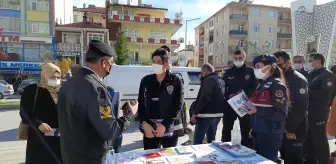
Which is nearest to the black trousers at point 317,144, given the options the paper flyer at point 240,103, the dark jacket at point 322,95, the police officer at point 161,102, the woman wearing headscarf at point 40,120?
the dark jacket at point 322,95

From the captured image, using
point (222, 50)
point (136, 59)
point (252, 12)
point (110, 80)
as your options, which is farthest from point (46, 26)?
point (252, 12)

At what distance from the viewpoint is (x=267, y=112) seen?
302 centimetres

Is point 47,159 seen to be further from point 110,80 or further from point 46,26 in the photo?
point 46,26

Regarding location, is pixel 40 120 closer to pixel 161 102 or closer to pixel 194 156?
pixel 161 102

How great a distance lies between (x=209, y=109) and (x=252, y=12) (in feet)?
136

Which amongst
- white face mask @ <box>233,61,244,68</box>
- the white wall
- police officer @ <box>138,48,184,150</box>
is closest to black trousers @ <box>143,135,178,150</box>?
police officer @ <box>138,48,184,150</box>

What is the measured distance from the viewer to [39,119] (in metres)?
2.88

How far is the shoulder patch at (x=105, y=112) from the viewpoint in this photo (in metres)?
1.82

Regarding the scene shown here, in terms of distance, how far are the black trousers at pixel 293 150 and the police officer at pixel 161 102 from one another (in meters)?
1.60

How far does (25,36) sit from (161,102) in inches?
1200

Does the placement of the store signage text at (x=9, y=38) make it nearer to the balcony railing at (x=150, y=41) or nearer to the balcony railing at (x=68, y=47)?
the balcony railing at (x=68, y=47)

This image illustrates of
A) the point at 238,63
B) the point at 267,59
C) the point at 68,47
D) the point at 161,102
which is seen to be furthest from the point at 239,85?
the point at 68,47

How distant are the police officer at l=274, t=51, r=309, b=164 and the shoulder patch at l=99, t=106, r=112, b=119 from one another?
102 inches

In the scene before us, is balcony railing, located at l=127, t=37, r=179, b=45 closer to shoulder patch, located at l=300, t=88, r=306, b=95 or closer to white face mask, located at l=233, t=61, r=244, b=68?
white face mask, located at l=233, t=61, r=244, b=68
